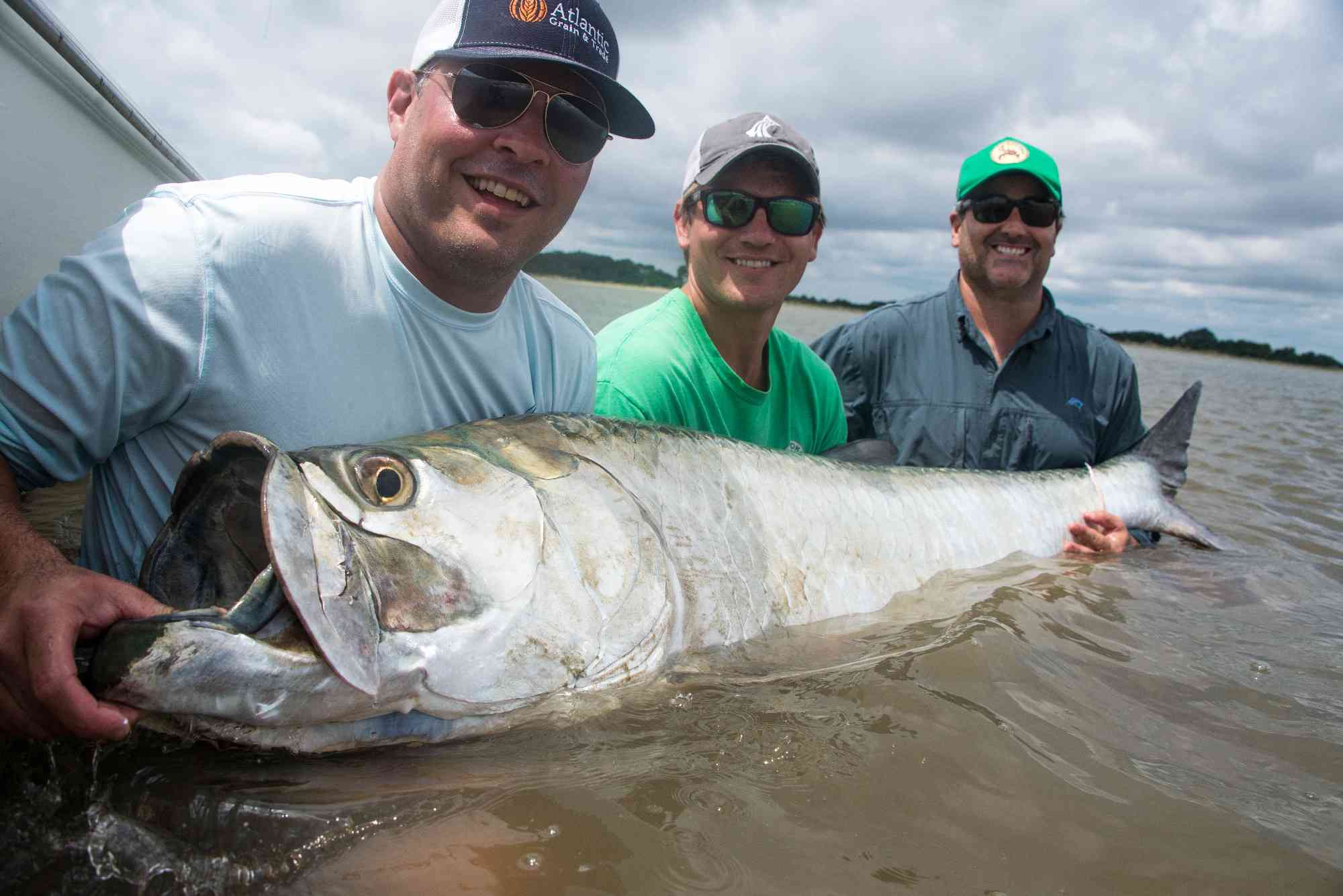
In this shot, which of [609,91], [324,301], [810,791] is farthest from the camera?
A: [609,91]

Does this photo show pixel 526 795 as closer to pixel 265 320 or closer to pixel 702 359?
pixel 265 320

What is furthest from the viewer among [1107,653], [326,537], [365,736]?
[1107,653]

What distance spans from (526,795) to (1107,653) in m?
2.21

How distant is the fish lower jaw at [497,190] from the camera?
2383mm

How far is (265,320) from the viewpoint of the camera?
6.82 feet

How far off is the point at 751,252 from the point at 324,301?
1941 mm

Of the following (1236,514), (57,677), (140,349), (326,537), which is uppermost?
(140,349)

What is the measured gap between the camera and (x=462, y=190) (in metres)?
2.36

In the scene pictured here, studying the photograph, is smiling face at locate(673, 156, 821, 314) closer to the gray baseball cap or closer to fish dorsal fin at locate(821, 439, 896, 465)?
the gray baseball cap

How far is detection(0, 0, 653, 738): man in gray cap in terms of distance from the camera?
5.99 ft

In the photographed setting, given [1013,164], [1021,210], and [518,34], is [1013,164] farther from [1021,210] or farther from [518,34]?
[518,34]

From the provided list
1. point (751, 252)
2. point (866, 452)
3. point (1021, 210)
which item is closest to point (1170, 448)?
point (1021, 210)

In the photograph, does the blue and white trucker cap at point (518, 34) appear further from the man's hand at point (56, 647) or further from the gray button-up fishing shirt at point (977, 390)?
the gray button-up fishing shirt at point (977, 390)

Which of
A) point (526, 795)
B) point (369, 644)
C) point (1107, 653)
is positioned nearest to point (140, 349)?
point (369, 644)
